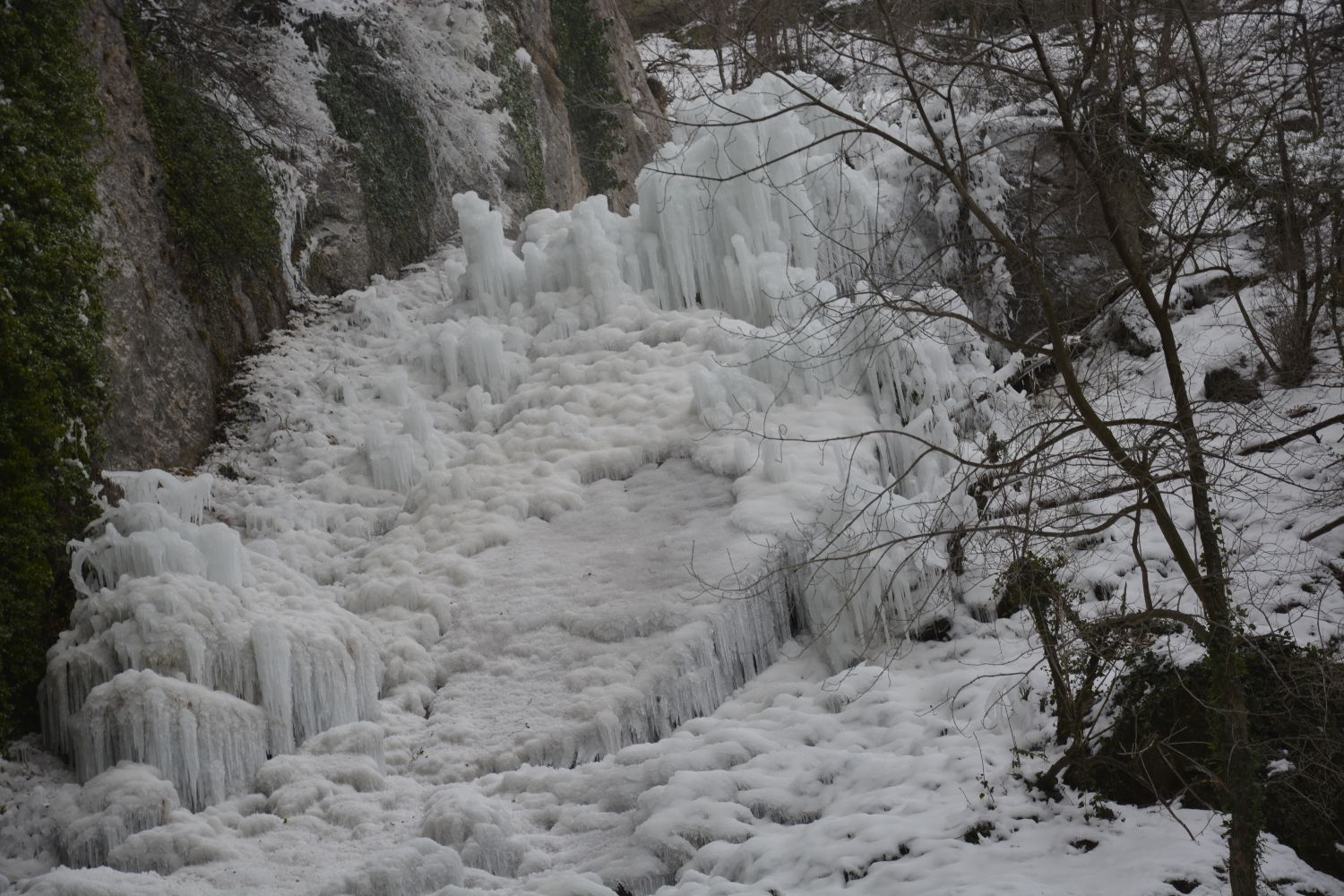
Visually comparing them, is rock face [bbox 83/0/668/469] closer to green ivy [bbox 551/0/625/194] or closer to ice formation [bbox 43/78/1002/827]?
green ivy [bbox 551/0/625/194]

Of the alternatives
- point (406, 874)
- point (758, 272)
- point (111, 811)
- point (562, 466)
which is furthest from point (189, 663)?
point (758, 272)

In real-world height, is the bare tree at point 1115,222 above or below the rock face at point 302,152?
below

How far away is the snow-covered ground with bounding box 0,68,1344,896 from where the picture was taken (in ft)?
21.0

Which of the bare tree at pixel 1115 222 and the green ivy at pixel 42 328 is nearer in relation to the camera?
the bare tree at pixel 1115 222

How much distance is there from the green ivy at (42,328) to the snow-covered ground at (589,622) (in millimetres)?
354

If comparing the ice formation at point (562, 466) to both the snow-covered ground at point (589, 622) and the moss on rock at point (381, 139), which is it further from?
the moss on rock at point (381, 139)

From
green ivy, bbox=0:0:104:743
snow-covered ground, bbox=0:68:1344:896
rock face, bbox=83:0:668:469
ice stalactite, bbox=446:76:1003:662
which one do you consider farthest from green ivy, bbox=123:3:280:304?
ice stalactite, bbox=446:76:1003:662

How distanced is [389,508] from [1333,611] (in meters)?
7.43

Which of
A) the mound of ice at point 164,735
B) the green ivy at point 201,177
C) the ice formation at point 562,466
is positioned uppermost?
the green ivy at point 201,177

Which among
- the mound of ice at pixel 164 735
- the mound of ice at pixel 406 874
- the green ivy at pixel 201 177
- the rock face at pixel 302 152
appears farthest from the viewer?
the green ivy at pixel 201 177

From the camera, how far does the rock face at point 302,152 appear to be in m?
10.2

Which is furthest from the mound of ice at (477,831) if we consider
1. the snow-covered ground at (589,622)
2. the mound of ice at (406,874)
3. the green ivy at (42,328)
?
the green ivy at (42,328)

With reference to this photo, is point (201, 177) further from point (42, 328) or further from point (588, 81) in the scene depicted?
point (588, 81)

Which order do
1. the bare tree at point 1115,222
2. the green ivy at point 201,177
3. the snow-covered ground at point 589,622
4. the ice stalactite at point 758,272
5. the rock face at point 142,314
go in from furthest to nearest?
the green ivy at point 201,177 → the ice stalactite at point 758,272 → the rock face at point 142,314 → the snow-covered ground at point 589,622 → the bare tree at point 1115,222
